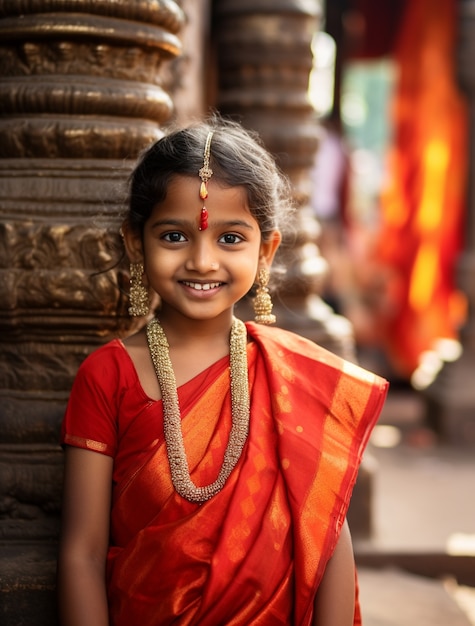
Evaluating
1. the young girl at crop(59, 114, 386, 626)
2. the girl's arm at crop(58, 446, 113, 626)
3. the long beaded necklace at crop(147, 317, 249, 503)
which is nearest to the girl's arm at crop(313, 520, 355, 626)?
the young girl at crop(59, 114, 386, 626)

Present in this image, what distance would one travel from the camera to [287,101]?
349cm

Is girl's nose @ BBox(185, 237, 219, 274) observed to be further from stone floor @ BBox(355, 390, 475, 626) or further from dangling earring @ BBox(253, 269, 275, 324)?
stone floor @ BBox(355, 390, 475, 626)

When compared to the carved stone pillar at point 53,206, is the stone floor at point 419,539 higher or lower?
lower

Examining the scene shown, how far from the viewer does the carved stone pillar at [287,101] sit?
11.0 feet

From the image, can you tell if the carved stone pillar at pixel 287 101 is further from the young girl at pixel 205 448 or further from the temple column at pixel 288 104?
the young girl at pixel 205 448

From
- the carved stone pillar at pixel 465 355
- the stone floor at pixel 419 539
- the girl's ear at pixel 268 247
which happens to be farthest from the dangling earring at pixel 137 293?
the carved stone pillar at pixel 465 355

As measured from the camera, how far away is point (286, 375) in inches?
66.1

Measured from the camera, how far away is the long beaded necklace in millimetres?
1564

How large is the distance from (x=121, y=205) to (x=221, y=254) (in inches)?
13.2

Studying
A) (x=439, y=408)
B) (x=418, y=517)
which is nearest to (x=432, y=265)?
(x=439, y=408)

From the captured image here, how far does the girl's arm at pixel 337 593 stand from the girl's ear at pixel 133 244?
2.06ft

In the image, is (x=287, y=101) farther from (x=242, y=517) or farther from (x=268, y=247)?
(x=242, y=517)

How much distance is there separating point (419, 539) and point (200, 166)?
2164 mm

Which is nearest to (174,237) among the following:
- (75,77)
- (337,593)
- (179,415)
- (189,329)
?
(189,329)
